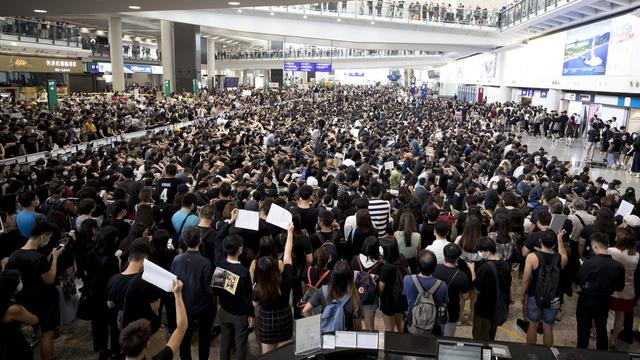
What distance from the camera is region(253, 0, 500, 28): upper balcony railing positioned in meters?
30.6

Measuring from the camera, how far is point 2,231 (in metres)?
6.07

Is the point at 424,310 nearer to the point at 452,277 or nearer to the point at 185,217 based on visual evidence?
the point at 452,277

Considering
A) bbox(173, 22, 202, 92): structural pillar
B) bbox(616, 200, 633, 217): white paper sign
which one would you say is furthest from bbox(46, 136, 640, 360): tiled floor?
bbox(173, 22, 202, 92): structural pillar

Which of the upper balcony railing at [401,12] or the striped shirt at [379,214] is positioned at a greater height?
the upper balcony railing at [401,12]

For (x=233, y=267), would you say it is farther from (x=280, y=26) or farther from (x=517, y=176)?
(x=280, y=26)

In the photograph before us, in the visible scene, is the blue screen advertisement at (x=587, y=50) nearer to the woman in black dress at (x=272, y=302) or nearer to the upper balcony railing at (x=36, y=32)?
the woman in black dress at (x=272, y=302)

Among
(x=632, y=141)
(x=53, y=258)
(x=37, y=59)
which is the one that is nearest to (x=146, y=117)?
(x=37, y=59)

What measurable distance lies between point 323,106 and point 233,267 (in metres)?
30.5

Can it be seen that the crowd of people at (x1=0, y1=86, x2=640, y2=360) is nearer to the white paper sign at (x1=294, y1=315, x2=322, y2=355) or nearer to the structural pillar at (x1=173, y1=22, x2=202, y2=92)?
the white paper sign at (x1=294, y1=315, x2=322, y2=355)

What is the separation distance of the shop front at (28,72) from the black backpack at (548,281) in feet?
101

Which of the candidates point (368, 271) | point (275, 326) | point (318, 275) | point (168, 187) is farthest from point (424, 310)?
point (168, 187)

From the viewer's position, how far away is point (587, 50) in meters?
24.1

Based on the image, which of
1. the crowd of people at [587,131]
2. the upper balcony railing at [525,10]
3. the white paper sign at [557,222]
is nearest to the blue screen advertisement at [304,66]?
the upper balcony railing at [525,10]

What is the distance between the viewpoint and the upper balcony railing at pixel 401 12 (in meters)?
30.6
